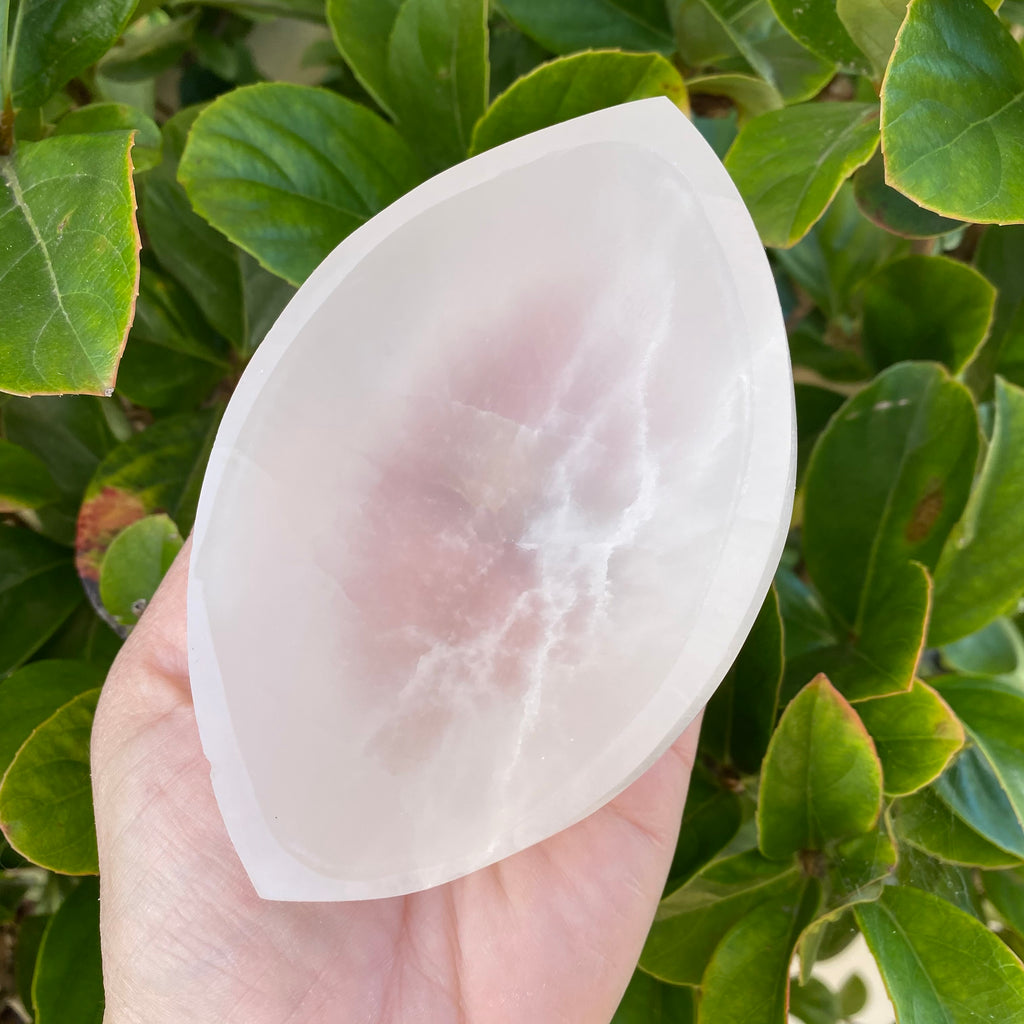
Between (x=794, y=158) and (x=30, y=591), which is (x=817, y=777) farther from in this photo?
(x=30, y=591)

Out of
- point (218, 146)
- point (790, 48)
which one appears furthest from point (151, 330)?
point (790, 48)

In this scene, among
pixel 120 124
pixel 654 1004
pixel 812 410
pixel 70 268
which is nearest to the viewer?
pixel 70 268

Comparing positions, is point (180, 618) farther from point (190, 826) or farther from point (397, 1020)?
point (397, 1020)

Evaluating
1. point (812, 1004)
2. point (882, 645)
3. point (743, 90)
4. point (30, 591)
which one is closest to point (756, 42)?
point (743, 90)

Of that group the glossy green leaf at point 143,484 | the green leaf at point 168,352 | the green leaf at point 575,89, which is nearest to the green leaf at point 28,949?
the glossy green leaf at point 143,484

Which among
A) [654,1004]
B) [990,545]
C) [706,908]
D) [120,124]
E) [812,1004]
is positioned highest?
[120,124]
